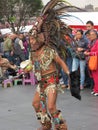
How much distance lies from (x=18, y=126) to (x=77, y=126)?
41.9 inches

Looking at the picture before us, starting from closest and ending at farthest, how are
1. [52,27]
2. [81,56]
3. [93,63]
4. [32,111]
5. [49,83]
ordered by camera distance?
[49,83] < [52,27] < [32,111] < [93,63] < [81,56]

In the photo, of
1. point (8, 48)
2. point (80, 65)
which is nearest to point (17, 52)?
point (8, 48)

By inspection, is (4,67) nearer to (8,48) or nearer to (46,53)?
(8,48)

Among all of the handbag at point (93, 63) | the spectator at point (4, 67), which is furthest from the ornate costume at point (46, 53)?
the spectator at point (4, 67)

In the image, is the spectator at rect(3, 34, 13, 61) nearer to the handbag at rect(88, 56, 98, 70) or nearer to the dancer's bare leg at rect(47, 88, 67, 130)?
the handbag at rect(88, 56, 98, 70)

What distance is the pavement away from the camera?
785 cm

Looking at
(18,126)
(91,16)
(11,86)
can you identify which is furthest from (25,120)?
(91,16)

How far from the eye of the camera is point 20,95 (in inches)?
459

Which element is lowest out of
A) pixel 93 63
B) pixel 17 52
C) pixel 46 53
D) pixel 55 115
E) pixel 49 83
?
pixel 17 52

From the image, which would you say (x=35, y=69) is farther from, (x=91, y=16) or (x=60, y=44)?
(x=91, y=16)

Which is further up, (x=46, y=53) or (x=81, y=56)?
(x=46, y=53)

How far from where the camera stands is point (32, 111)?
924cm

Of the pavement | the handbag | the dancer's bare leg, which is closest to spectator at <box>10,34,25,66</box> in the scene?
the pavement

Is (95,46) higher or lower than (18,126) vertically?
higher
